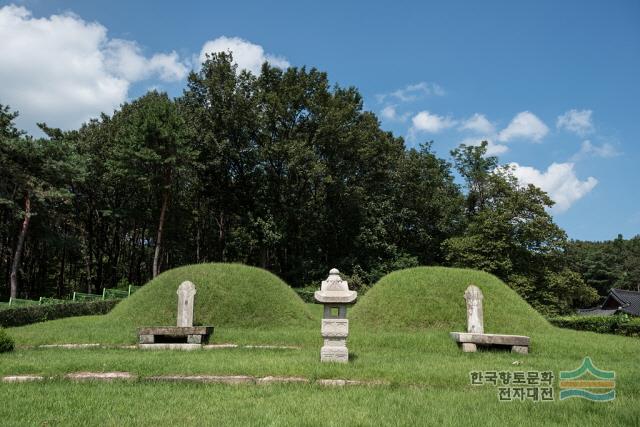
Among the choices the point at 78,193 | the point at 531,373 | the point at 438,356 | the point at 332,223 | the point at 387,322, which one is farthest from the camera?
Answer: the point at 332,223

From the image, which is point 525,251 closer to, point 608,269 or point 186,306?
point 186,306

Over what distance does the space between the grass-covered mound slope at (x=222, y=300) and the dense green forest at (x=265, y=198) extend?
44.9ft

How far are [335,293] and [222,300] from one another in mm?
9259

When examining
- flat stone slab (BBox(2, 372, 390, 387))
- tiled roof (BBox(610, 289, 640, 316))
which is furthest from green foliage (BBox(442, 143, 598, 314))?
flat stone slab (BBox(2, 372, 390, 387))

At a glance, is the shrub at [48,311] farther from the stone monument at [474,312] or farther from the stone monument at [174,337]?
the stone monument at [474,312]

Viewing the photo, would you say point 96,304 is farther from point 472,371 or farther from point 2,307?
point 472,371

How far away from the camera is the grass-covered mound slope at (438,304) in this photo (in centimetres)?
1669

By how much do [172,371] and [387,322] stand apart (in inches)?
379

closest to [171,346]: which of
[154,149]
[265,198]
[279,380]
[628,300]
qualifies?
[279,380]

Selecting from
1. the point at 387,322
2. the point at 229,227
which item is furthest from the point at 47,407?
the point at 229,227

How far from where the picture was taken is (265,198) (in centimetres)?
3988

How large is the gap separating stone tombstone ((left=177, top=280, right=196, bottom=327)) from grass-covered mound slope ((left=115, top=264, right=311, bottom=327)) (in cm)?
271

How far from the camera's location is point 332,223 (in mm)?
42312

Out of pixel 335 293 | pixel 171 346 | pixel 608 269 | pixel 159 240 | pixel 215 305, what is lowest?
pixel 171 346
